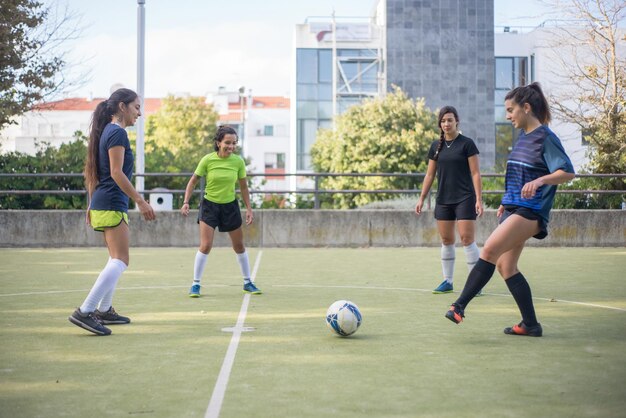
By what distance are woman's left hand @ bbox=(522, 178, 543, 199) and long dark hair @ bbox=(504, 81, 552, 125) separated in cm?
65

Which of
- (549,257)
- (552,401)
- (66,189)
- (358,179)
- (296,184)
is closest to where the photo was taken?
(552,401)

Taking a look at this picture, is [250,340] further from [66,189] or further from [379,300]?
[66,189]

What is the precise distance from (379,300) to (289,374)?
14.5ft

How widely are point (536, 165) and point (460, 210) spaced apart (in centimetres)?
336

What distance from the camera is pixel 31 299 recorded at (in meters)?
10.6

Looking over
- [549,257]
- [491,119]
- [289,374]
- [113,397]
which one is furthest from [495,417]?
[491,119]

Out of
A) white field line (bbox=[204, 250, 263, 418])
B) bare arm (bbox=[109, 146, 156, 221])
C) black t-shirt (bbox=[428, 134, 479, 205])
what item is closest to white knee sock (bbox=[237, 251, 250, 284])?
white field line (bbox=[204, 250, 263, 418])

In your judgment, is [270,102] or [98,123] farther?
[270,102]

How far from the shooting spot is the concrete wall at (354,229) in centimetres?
2033

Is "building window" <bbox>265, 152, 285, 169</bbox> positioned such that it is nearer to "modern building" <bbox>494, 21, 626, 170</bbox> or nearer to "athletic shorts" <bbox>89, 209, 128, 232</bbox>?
"modern building" <bbox>494, 21, 626, 170</bbox>

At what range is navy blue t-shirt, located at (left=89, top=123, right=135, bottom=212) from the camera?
794 cm

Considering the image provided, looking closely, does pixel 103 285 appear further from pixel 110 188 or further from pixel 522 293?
pixel 522 293

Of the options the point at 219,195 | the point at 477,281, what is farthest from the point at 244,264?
the point at 477,281

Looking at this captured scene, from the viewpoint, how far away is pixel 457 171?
10.7m
